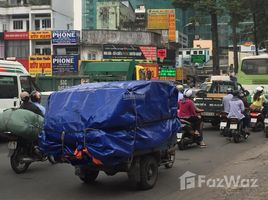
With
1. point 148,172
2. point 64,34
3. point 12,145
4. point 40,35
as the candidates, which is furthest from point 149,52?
point 148,172

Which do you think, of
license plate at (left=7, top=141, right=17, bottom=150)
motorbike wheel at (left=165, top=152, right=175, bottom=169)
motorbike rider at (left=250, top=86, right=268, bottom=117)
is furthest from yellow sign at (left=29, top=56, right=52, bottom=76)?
motorbike wheel at (left=165, top=152, right=175, bottom=169)

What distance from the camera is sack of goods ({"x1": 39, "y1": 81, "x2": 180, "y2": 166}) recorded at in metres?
8.02

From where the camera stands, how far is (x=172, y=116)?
980 centimetres

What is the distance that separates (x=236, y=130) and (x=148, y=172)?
6880mm

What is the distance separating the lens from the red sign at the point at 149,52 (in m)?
54.8

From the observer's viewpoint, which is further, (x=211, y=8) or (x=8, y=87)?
(x=211, y=8)

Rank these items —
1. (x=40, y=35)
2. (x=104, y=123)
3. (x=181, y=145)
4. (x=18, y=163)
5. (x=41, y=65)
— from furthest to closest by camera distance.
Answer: (x=40, y=35), (x=41, y=65), (x=181, y=145), (x=18, y=163), (x=104, y=123)

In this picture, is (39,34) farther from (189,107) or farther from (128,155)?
(128,155)

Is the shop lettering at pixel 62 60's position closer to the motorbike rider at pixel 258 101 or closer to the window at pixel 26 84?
the window at pixel 26 84

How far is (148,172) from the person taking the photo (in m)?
8.83

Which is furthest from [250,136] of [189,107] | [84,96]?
[84,96]

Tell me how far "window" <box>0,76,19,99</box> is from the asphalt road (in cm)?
295

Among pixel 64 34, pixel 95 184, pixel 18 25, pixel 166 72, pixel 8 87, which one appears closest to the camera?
pixel 95 184

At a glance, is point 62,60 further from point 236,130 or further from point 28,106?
point 28,106
